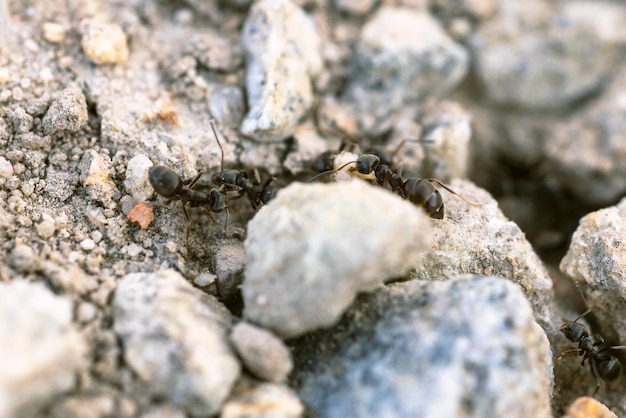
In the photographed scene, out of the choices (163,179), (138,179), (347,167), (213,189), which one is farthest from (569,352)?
(138,179)

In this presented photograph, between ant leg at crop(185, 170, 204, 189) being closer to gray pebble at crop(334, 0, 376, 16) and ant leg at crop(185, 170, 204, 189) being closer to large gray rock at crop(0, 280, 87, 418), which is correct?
large gray rock at crop(0, 280, 87, 418)

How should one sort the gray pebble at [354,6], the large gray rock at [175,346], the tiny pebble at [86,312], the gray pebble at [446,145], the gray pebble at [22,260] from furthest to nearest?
the gray pebble at [354,6] → the gray pebble at [446,145] → the gray pebble at [22,260] → the tiny pebble at [86,312] → the large gray rock at [175,346]

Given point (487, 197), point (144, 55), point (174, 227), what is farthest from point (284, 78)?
point (487, 197)

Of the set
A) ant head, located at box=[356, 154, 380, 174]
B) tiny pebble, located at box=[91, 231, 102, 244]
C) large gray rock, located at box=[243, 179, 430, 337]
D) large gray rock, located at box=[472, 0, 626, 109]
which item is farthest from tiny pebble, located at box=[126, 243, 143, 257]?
large gray rock, located at box=[472, 0, 626, 109]

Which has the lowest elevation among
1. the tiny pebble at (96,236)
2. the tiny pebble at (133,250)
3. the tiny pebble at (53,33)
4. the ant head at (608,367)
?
the ant head at (608,367)

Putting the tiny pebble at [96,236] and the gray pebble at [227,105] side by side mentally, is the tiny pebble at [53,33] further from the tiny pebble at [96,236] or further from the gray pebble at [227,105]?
the tiny pebble at [96,236]

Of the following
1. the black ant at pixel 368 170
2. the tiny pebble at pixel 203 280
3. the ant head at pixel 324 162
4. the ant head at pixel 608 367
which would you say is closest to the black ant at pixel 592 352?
the ant head at pixel 608 367
